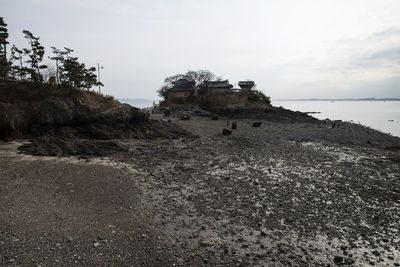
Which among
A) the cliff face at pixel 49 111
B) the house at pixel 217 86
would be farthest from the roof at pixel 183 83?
the cliff face at pixel 49 111

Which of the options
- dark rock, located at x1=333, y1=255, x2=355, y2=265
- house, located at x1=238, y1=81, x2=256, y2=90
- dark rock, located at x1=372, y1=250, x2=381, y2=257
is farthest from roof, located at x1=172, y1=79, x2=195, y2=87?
dark rock, located at x1=333, y1=255, x2=355, y2=265

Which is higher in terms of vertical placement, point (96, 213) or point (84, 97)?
point (84, 97)

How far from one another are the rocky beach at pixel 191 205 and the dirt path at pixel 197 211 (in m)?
0.04

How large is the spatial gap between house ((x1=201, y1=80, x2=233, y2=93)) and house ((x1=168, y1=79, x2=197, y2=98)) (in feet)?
9.00

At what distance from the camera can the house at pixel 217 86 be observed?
59344 mm

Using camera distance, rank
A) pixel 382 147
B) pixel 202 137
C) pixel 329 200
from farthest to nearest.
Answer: pixel 202 137
pixel 382 147
pixel 329 200

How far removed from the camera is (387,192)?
405 inches

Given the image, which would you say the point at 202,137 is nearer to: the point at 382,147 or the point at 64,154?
the point at 64,154

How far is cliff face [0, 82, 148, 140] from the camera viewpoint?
1717 centimetres

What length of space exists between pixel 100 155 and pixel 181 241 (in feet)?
32.8

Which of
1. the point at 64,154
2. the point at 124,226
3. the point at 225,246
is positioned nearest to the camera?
the point at 225,246

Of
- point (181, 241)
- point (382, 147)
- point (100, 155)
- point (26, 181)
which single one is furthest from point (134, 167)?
point (382, 147)

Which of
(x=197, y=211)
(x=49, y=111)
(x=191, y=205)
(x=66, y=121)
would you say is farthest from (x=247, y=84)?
(x=197, y=211)

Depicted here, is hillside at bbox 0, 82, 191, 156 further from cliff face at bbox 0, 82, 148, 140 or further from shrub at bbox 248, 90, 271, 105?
shrub at bbox 248, 90, 271, 105
